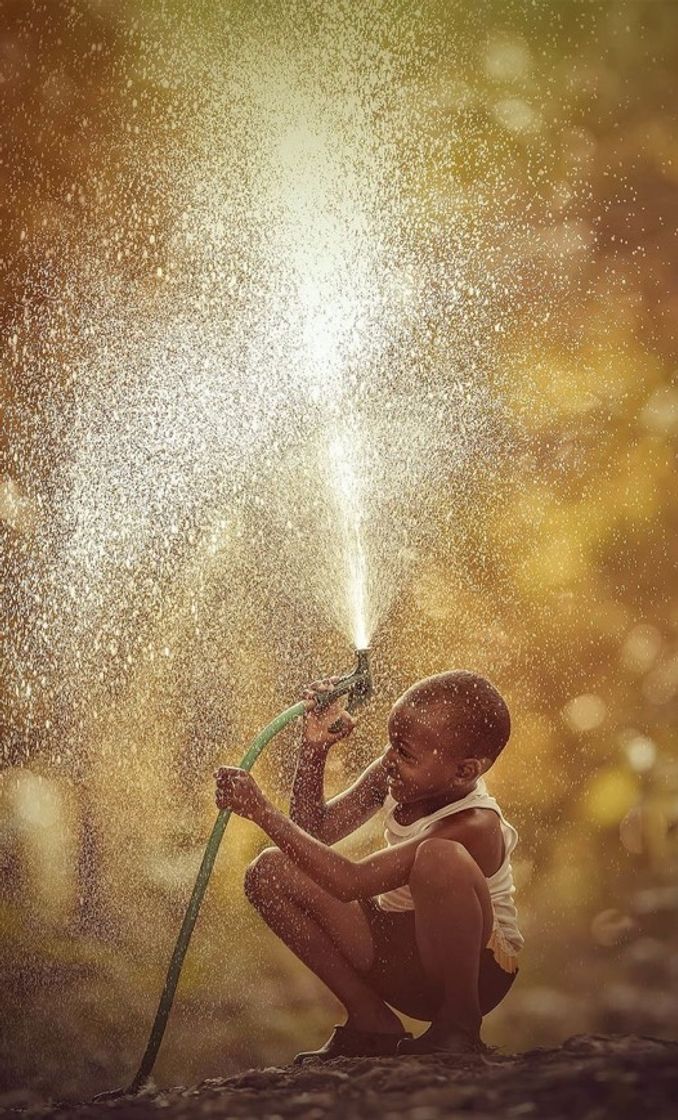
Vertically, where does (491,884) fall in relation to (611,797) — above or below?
below

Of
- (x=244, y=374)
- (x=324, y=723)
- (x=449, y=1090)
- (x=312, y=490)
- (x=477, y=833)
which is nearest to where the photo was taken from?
(x=449, y=1090)

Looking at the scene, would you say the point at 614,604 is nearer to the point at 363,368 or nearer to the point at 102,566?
the point at 363,368

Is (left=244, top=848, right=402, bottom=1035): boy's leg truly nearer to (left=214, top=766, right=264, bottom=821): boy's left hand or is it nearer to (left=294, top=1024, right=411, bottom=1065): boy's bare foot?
(left=294, top=1024, right=411, bottom=1065): boy's bare foot

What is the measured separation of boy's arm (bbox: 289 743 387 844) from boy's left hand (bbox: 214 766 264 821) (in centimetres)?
21

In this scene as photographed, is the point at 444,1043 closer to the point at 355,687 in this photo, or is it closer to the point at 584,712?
the point at 355,687

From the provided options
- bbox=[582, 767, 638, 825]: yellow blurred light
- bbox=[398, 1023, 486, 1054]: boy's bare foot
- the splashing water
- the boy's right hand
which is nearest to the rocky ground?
bbox=[398, 1023, 486, 1054]: boy's bare foot

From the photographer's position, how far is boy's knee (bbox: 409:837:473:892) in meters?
2.31

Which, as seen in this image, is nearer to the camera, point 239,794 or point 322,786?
point 239,794

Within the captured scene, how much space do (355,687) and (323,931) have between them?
468mm

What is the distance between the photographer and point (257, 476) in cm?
357

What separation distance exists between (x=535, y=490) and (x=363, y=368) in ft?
1.90

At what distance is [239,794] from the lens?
2342 mm

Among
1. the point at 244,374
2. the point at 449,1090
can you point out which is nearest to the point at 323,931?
the point at 449,1090

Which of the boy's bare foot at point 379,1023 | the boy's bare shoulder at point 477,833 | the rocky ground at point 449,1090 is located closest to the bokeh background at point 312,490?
the boy's bare foot at point 379,1023
